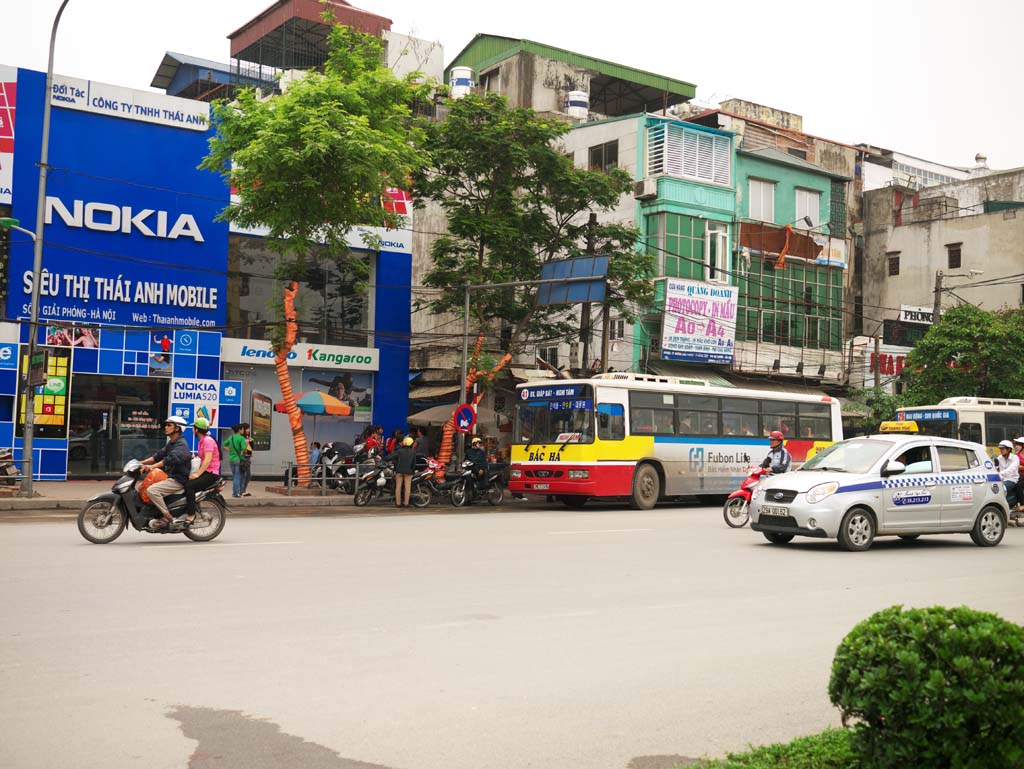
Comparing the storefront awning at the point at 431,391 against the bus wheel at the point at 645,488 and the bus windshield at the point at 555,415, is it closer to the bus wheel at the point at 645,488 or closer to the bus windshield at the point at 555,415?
the bus windshield at the point at 555,415

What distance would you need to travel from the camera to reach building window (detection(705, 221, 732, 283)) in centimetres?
3831

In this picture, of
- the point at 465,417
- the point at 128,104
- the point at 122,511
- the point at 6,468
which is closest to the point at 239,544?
the point at 122,511

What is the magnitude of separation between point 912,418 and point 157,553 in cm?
2838

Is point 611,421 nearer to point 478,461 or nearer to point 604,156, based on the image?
point 478,461

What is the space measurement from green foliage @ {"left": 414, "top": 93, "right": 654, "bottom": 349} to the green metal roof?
17.3m

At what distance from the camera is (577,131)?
4106 centimetres

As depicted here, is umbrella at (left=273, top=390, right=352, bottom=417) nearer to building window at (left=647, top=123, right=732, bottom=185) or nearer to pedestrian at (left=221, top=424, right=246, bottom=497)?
pedestrian at (left=221, top=424, right=246, bottom=497)

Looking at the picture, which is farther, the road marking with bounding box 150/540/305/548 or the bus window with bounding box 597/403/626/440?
the bus window with bounding box 597/403/626/440

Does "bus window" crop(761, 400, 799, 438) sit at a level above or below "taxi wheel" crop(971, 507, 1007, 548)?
above

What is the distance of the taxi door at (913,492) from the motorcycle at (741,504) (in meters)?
3.82

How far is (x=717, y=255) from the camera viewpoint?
38312mm

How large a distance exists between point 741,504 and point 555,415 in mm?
6900

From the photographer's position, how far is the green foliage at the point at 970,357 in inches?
1492

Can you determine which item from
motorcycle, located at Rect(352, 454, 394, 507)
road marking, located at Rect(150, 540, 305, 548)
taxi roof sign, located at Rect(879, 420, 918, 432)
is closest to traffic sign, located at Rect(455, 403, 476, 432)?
motorcycle, located at Rect(352, 454, 394, 507)
